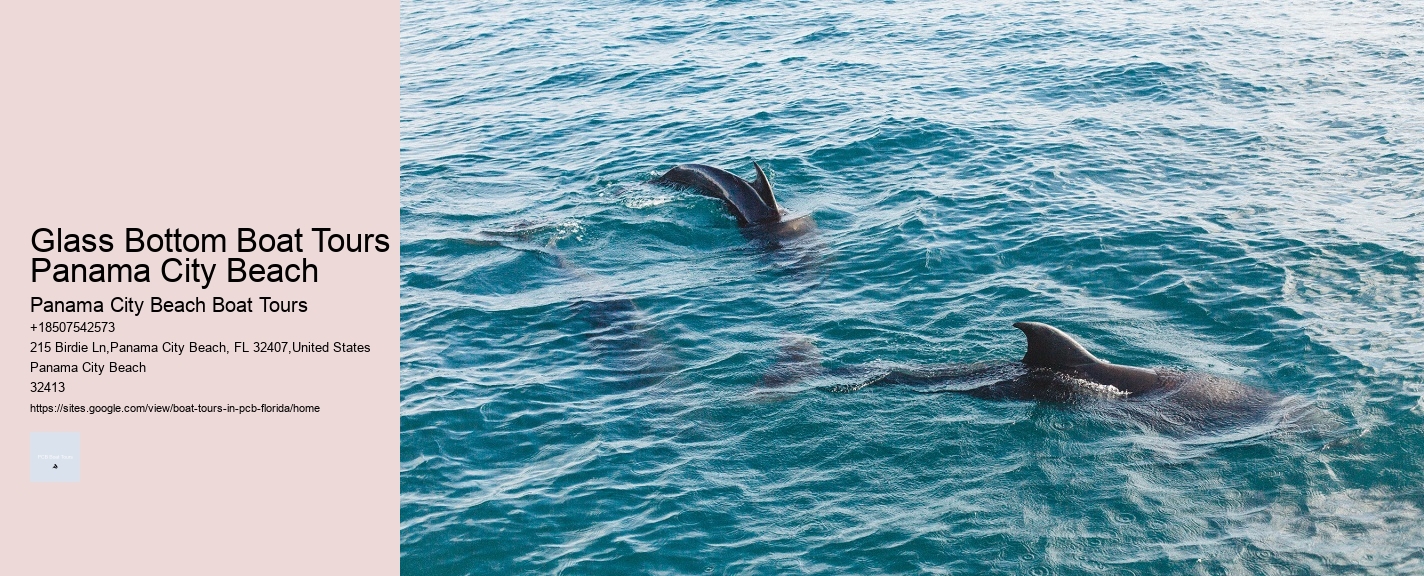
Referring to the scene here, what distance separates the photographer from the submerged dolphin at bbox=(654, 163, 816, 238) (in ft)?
73.6

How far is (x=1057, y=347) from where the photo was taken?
15312 millimetres

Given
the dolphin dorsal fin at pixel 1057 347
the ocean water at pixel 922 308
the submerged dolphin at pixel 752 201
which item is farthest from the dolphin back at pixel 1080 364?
the submerged dolphin at pixel 752 201

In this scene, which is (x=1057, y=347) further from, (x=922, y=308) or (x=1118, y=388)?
(x=922, y=308)

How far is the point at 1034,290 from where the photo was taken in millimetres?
19078

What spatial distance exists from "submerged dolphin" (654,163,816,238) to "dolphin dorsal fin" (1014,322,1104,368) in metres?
7.59

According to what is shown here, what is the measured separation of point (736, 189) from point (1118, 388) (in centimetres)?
Result: 1036

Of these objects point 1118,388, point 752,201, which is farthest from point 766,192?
point 1118,388

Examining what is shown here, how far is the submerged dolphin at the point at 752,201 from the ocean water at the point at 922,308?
37 centimetres

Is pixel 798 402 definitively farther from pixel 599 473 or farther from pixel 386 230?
pixel 386 230

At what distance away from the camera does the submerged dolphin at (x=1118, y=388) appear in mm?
14805

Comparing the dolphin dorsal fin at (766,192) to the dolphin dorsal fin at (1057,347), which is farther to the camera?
the dolphin dorsal fin at (766,192)

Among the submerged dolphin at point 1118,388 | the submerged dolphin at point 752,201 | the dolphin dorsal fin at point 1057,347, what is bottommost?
the submerged dolphin at point 1118,388

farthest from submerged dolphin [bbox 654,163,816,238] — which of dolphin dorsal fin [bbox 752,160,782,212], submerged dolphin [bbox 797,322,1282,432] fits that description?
submerged dolphin [bbox 797,322,1282,432]

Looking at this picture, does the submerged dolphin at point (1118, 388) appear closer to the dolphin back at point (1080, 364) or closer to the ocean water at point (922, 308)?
the dolphin back at point (1080, 364)
